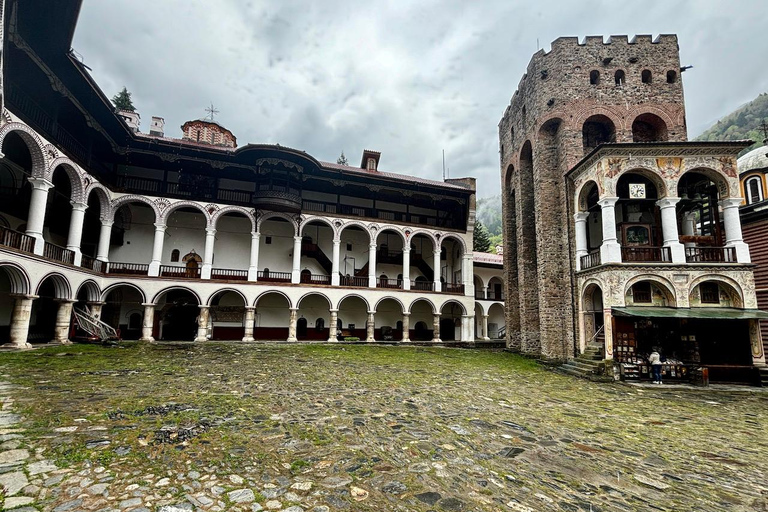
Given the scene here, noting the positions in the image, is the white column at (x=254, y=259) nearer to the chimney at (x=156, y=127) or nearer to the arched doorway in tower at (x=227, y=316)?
the arched doorway in tower at (x=227, y=316)

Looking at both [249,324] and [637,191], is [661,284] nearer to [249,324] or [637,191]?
[637,191]

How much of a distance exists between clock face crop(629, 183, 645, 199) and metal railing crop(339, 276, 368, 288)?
14.6 m

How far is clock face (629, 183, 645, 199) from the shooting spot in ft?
42.4

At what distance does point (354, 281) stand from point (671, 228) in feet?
52.1

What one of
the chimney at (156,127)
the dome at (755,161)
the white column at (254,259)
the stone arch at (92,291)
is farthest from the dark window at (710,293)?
the chimney at (156,127)

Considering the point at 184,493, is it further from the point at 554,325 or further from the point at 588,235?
the point at 588,235

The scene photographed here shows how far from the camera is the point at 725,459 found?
4.80 metres

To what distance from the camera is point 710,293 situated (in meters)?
12.4

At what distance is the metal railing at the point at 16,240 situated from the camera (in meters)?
12.2

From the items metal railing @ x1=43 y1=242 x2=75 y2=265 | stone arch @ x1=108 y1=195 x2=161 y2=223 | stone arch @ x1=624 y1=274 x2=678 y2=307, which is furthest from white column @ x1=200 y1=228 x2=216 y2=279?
stone arch @ x1=624 y1=274 x2=678 y2=307

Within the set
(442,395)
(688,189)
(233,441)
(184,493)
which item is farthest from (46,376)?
(688,189)

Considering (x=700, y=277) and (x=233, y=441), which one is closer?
(x=233, y=441)

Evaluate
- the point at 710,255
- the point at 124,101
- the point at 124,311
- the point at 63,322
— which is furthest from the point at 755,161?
the point at 124,101

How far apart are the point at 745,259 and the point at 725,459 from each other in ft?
34.9
